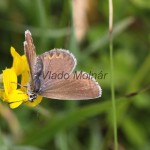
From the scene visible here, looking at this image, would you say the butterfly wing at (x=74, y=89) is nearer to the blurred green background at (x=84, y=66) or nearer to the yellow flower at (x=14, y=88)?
the yellow flower at (x=14, y=88)

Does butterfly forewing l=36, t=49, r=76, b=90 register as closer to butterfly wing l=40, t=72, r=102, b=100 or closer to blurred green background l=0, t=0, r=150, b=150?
butterfly wing l=40, t=72, r=102, b=100

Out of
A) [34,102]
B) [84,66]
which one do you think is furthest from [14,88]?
[84,66]

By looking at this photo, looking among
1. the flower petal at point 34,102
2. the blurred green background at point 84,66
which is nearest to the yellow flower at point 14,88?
the flower petal at point 34,102

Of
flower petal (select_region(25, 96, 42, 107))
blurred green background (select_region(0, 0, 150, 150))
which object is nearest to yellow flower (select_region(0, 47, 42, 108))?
flower petal (select_region(25, 96, 42, 107))

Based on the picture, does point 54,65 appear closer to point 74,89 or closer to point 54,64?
point 54,64

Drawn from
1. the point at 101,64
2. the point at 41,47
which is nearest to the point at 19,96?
the point at 41,47

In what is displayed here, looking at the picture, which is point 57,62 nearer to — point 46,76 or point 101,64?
point 46,76
